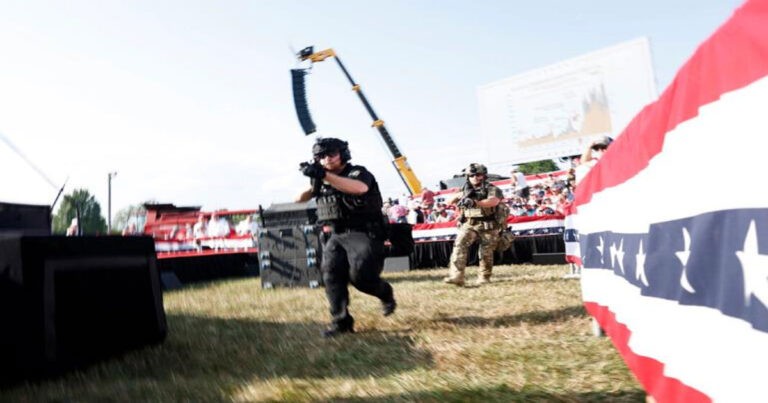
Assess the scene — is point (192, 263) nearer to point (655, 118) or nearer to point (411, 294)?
point (411, 294)

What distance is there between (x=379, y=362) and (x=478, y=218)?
16.9 feet

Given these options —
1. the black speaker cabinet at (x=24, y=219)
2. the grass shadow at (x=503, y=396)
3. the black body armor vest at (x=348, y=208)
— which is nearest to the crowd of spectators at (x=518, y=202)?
the black speaker cabinet at (x=24, y=219)

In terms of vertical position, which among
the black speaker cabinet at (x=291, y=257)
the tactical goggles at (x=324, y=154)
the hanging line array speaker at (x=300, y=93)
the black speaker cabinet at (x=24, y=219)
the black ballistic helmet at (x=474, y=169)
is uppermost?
the hanging line array speaker at (x=300, y=93)

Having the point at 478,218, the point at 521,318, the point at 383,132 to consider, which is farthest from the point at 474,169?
the point at 383,132

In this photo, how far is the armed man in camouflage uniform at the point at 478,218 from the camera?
795 centimetres

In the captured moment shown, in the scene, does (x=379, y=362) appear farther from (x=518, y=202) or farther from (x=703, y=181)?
(x=518, y=202)

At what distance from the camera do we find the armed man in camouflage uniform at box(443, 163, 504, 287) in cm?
795

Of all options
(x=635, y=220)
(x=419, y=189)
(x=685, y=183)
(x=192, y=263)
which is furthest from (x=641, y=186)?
(x=419, y=189)

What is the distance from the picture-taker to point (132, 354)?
3.86 m

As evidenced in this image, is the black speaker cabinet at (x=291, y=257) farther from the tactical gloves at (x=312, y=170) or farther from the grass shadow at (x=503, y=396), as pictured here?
the grass shadow at (x=503, y=396)

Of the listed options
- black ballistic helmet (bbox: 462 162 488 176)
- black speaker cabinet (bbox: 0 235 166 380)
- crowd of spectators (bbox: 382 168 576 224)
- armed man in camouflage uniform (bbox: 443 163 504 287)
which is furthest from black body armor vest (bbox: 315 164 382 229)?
crowd of spectators (bbox: 382 168 576 224)

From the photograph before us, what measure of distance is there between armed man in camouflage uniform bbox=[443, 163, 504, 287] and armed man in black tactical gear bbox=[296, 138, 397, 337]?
10.9 ft

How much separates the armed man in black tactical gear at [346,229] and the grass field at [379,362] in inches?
14.3

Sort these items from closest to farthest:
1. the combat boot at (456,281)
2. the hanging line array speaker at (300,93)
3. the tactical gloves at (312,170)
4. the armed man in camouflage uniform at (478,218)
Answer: the tactical gloves at (312,170), the combat boot at (456,281), the armed man in camouflage uniform at (478,218), the hanging line array speaker at (300,93)
